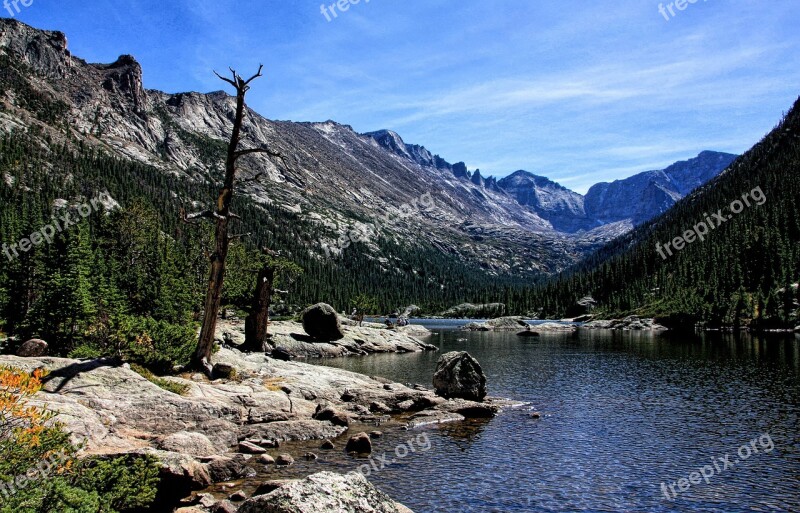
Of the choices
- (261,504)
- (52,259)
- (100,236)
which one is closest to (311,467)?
(261,504)

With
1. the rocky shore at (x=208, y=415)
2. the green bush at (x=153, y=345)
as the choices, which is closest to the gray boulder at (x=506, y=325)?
the rocky shore at (x=208, y=415)

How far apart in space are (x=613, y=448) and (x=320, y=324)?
51.3m

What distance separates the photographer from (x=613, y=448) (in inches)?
997

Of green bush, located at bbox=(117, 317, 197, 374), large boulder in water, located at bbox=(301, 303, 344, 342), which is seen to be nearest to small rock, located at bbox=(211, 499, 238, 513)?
green bush, located at bbox=(117, 317, 197, 374)

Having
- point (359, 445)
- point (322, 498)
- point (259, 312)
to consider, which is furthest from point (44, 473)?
point (259, 312)

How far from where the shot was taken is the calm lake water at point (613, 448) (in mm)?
18609

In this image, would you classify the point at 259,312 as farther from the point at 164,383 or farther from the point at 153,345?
the point at 164,383

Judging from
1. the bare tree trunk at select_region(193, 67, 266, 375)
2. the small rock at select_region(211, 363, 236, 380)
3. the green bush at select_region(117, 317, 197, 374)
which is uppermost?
the bare tree trunk at select_region(193, 67, 266, 375)

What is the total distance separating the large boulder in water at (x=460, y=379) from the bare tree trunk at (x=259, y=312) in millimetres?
19175

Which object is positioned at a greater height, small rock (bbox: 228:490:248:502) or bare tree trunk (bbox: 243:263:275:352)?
bare tree trunk (bbox: 243:263:275:352)

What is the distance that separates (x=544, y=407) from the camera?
3566 cm

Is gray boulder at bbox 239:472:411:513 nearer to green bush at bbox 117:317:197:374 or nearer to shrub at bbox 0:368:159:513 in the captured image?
shrub at bbox 0:368:159:513

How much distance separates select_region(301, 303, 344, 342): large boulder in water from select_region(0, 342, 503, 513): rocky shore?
3748cm

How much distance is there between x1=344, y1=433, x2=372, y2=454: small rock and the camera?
2342 cm
